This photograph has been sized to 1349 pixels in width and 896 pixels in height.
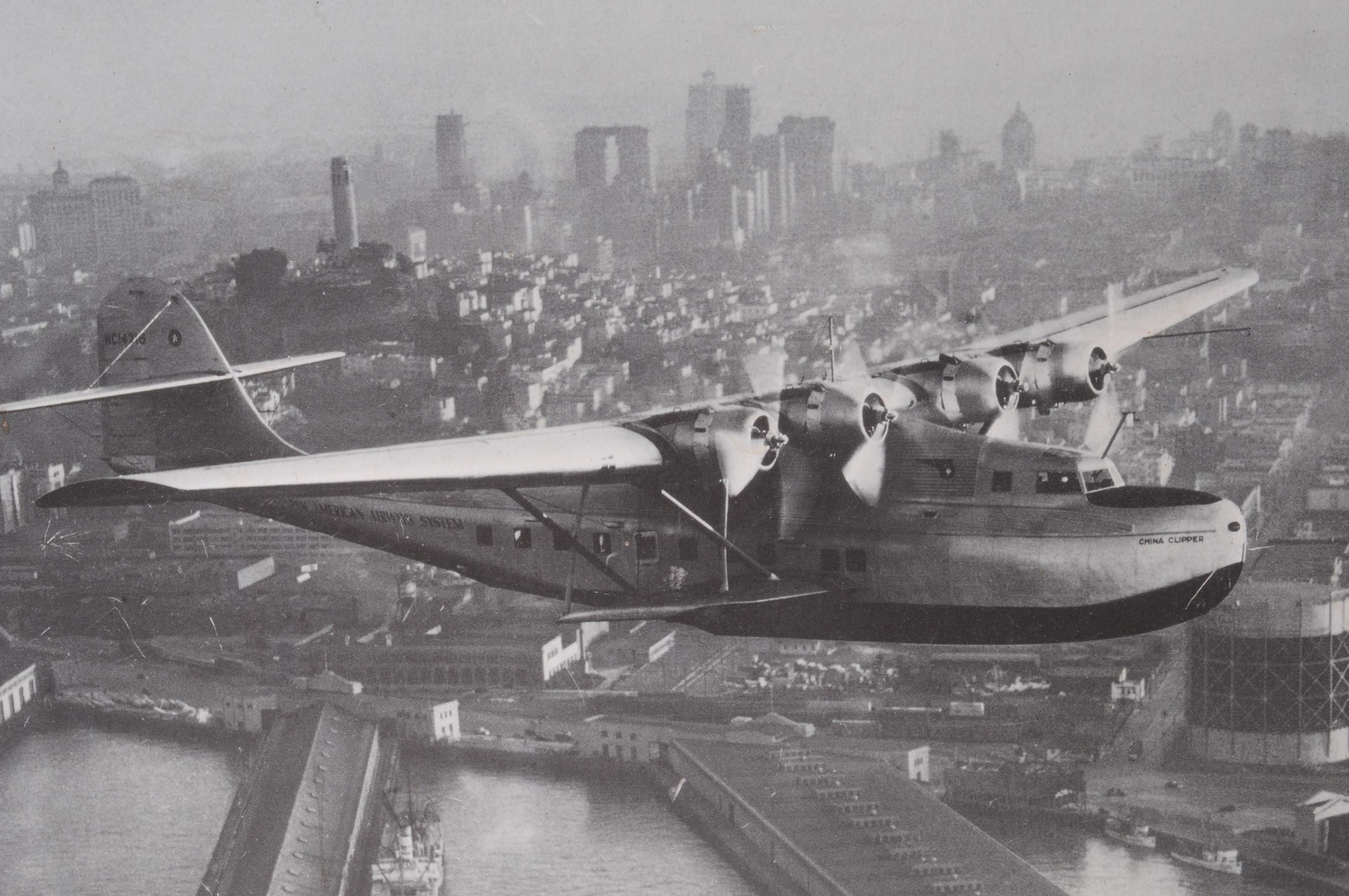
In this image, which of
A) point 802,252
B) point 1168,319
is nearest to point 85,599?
point 802,252

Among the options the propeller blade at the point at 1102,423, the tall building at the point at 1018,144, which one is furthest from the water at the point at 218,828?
the tall building at the point at 1018,144

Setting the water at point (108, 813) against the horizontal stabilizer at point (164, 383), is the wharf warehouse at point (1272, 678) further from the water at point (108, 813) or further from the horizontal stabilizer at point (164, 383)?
the water at point (108, 813)

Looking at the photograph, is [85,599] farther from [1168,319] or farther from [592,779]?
[1168,319]

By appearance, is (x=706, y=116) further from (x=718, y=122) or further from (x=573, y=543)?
(x=573, y=543)

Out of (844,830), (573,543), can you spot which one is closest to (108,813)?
(844,830)

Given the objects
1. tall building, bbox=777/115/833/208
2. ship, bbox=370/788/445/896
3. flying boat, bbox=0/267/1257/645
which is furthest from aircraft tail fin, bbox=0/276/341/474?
tall building, bbox=777/115/833/208
